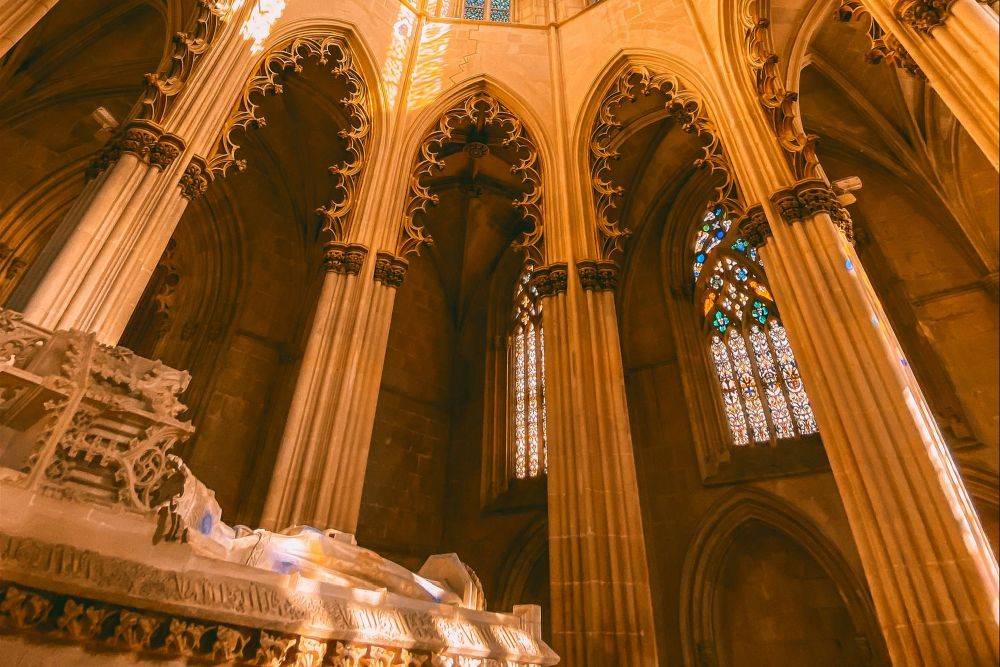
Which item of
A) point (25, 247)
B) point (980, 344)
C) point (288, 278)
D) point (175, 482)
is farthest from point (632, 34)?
point (25, 247)

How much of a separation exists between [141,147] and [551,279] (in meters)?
4.45

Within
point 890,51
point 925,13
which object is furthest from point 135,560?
point 890,51

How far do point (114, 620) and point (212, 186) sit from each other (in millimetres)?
10612

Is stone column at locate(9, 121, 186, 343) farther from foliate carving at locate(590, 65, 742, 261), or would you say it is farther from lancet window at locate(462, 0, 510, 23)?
lancet window at locate(462, 0, 510, 23)

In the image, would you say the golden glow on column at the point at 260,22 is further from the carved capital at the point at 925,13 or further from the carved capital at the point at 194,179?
the carved capital at the point at 925,13

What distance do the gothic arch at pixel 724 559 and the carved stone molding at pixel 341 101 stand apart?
681 cm

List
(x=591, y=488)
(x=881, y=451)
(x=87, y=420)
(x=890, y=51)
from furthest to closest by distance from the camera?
(x=591, y=488) → (x=890, y=51) → (x=881, y=451) → (x=87, y=420)

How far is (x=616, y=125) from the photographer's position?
840 centimetres

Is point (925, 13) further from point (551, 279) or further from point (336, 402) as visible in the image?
point (336, 402)

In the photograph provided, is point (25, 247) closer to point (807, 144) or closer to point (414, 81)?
point (414, 81)

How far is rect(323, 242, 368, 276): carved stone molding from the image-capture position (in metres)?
6.89

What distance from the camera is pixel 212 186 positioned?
1088 centimetres

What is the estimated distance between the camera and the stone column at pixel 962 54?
13.9ft

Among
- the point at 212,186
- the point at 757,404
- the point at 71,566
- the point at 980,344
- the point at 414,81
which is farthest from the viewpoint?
the point at 212,186
